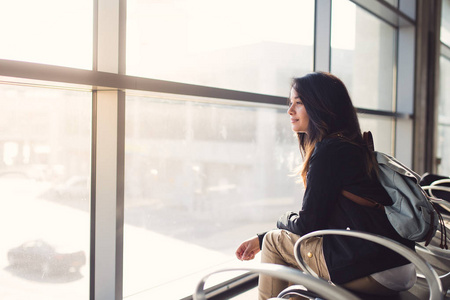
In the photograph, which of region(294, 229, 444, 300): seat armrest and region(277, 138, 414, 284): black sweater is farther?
region(277, 138, 414, 284): black sweater

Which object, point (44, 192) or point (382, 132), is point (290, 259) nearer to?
point (44, 192)

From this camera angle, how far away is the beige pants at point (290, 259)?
1141mm

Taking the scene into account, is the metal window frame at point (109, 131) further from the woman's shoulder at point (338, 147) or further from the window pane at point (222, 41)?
the woman's shoulder at point (338, 147)

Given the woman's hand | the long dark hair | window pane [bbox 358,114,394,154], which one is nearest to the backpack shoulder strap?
the long dark hair

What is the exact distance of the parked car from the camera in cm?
139

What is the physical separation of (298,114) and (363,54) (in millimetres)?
2611

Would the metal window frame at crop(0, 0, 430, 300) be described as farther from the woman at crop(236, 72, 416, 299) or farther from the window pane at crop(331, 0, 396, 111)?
Result: the window pane at crop(331, 0, 396, 111)

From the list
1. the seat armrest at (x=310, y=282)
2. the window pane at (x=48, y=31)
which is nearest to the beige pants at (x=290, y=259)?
the seat armrest at (x=310, y=282)

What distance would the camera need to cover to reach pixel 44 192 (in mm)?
1449

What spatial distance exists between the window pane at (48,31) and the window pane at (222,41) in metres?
0.24

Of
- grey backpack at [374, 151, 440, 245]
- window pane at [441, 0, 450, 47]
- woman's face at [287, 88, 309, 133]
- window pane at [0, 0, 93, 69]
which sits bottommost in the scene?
grey backpack at [374, 151, 440, 245]

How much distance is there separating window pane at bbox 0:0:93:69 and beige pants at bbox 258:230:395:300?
1.02 metres

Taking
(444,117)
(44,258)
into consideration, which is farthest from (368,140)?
(444,117)

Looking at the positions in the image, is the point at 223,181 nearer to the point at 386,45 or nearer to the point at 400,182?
the point at 400,182
